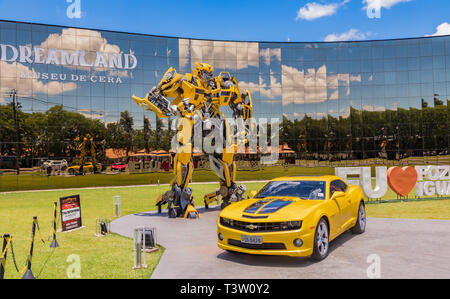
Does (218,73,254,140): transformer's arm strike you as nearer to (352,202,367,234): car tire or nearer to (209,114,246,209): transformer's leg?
(209,114,246,209): transformer's leg

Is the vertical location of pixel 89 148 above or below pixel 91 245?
above

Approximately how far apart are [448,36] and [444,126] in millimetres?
9742

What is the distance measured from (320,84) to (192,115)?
30.1m

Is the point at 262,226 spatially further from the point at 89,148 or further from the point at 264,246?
the point at 89,148

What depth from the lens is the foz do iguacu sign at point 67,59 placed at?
30.0 m

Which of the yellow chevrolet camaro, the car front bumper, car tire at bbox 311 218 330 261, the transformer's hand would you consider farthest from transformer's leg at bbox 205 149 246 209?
the car front bumper

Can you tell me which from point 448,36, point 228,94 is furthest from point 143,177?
point 448,36

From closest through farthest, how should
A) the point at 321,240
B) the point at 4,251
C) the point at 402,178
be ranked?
the point at 4,251 < the point at 321,240 < the point at 402,178

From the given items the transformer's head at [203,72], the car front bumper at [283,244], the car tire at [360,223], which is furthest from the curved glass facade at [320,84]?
the car front bumper at [283,244]

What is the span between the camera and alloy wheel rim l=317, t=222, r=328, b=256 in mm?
6258

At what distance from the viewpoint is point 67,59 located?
31.8 metres

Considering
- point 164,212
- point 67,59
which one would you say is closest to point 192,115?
point 164,212

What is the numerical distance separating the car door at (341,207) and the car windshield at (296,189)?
295 millimetres
